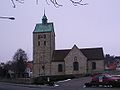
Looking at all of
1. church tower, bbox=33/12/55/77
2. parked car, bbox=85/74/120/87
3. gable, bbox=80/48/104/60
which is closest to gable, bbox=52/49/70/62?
church tower, bbox=33/12/55/77

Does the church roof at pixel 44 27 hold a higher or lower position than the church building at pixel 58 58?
higher

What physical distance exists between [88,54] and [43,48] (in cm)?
1343

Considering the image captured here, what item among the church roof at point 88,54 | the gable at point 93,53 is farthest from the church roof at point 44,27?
the gable at point 93,53

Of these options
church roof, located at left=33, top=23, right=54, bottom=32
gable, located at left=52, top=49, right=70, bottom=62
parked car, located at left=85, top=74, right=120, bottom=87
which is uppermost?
church roof, located at left=33, top=23, right=54, bottom=32

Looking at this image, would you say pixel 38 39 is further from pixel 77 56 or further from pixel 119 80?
pixel 119 80

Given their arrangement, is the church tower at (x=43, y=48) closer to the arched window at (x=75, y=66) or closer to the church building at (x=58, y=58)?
the church building at (x=58, y=58)

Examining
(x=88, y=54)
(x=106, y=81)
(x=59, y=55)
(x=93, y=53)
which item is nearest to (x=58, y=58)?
(x=59, y=55)

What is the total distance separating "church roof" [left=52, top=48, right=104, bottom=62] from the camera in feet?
308

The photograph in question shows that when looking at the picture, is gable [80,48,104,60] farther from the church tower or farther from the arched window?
the church tower

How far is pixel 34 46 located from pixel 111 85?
64357mm

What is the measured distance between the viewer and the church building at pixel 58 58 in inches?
3686

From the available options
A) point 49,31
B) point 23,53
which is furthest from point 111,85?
point 23,53

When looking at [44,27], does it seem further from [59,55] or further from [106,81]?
[106,81]

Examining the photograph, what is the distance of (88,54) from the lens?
314 feet
